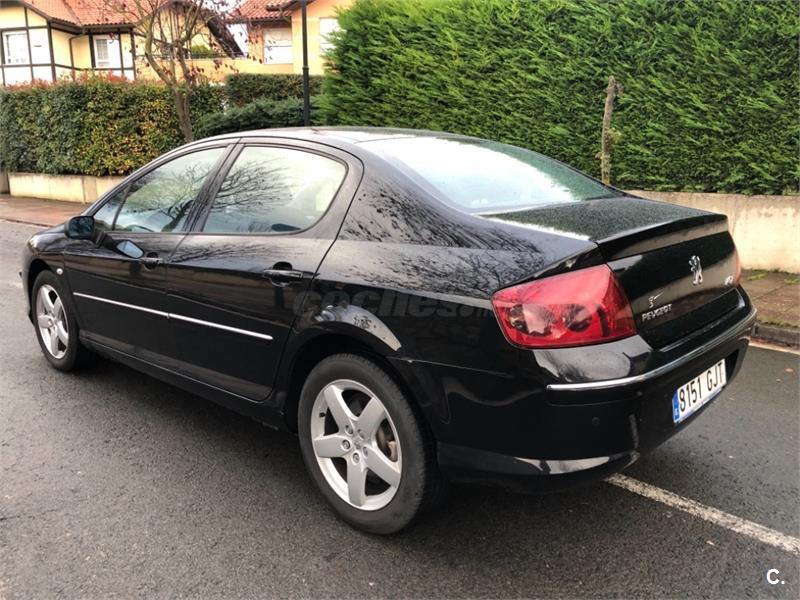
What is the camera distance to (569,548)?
2.62 m

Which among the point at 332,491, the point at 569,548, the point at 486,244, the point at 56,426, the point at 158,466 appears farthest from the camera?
the point at 56,426

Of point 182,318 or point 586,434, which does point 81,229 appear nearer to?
point 182,318

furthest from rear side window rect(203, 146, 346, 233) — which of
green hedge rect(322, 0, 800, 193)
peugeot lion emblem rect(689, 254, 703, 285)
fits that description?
green hedge rect(322, 0, 800, 193)

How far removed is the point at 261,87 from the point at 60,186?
6121mm

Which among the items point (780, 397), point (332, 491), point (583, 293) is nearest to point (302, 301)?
point (332, 491)

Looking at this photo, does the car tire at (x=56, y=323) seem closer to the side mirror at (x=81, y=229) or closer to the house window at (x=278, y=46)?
the side mirror at (x=81, y=229)

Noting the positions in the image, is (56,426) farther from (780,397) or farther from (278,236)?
(780,397)

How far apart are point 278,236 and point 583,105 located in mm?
6788

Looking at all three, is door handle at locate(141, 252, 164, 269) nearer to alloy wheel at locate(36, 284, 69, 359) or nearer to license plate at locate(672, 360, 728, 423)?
alloy wheel at locate(36, 284, 69, 359)

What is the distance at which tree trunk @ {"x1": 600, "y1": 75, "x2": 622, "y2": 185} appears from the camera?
773 centimetres

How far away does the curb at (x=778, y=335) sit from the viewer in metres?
5.44

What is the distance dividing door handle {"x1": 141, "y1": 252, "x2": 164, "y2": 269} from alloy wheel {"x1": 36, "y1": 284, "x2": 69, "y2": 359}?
1.22 meters

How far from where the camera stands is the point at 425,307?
7.87 feet

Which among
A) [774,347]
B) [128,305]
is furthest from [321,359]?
[774,347]
